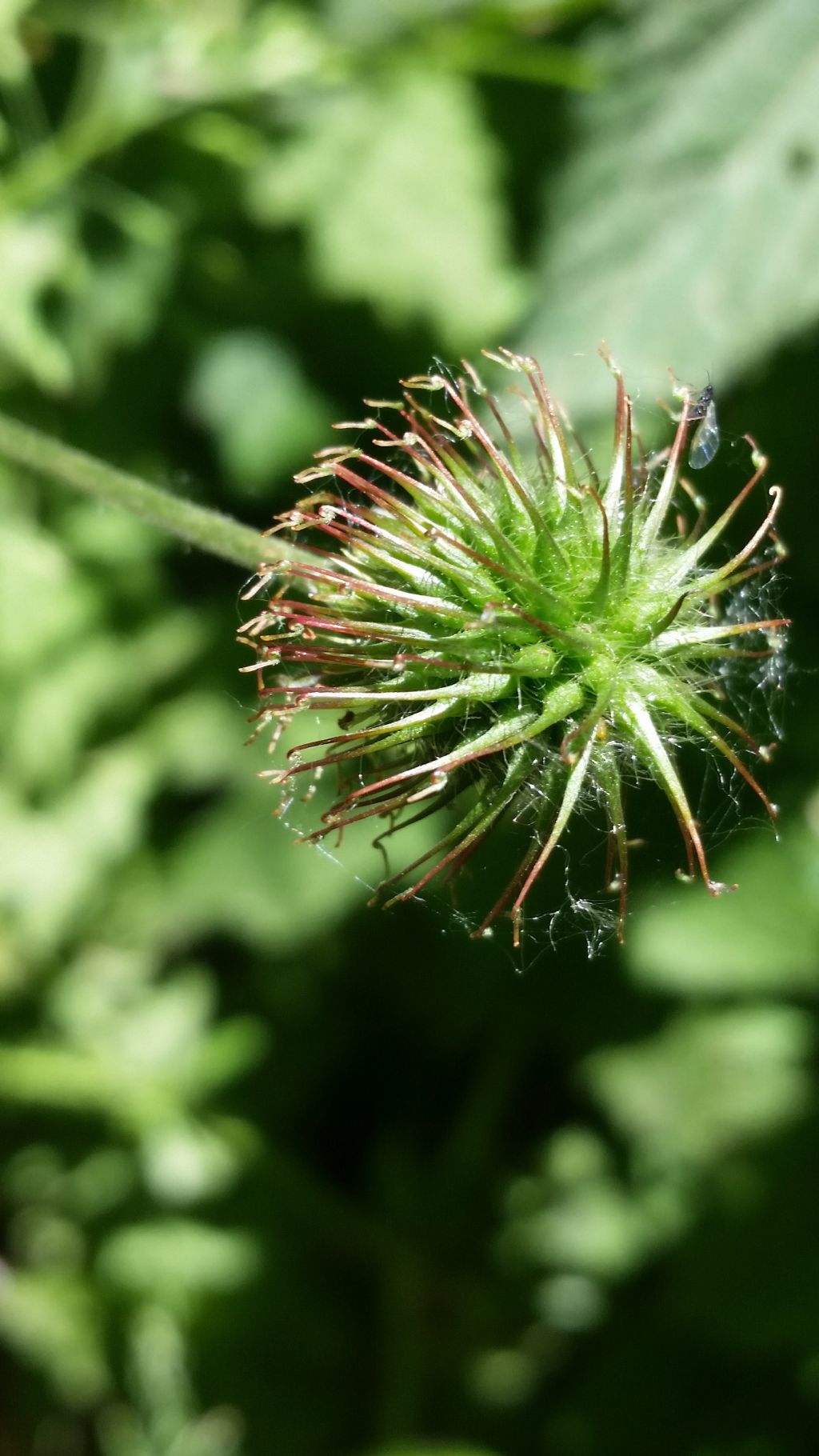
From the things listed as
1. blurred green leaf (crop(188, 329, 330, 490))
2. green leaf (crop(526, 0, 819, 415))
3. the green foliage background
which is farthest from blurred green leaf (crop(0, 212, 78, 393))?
green leaf (crop(526, 0, 819, 415))

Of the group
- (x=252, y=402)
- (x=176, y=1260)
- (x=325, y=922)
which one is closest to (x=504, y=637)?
(x=325, y=922)

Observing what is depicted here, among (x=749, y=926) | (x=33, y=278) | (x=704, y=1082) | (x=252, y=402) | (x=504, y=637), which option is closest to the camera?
(x=504, y=637)

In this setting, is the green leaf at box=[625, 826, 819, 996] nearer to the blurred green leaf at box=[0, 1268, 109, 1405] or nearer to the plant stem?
the plant stem

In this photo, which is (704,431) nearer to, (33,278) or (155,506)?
(155,506)

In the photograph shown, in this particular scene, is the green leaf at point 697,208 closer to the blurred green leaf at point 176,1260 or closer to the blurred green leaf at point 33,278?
the blurred green leaf at point 33,278

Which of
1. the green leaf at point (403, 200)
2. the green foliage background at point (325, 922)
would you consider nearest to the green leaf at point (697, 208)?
the green foliage background at point (325, 922)

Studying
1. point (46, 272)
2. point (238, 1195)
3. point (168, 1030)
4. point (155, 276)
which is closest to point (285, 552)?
point (46, 272)
